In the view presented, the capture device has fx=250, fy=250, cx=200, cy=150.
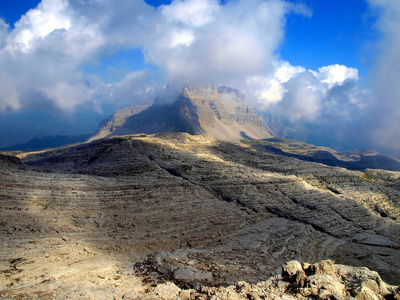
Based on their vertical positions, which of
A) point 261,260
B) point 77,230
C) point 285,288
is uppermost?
point 285,288

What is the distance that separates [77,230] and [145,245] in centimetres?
596

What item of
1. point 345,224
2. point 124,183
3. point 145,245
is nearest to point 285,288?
point 145,245

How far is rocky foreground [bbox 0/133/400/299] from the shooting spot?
41.5 ft

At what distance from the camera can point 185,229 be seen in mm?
25734

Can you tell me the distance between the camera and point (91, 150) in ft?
174

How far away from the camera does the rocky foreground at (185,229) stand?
12.6 meters

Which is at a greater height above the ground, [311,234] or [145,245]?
[311,234]

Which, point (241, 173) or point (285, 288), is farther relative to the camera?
point (241, 173)

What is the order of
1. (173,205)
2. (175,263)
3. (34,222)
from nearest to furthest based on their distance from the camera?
(175,263), (34,222), (173,205)

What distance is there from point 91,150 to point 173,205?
3097cm

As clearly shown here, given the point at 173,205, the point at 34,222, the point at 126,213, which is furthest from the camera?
the point at 173,205

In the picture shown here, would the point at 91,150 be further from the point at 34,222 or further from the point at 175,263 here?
the point at 175,263

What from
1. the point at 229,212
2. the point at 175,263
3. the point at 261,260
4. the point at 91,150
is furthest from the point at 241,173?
the point at 91,150

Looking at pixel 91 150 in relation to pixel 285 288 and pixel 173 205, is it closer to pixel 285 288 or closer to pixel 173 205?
pixel 173 205
